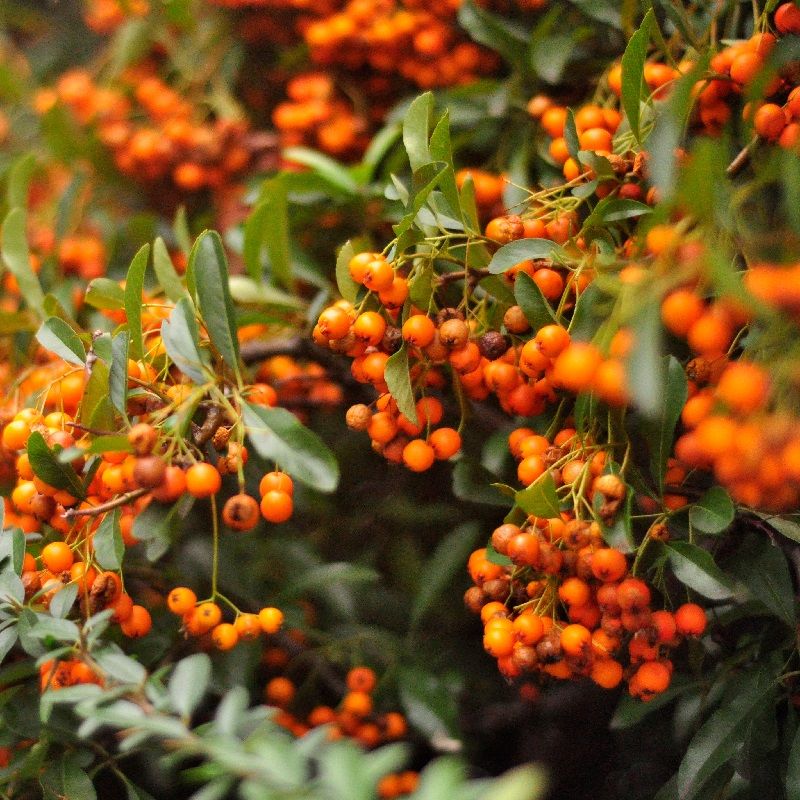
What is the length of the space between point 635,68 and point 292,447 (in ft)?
1.95

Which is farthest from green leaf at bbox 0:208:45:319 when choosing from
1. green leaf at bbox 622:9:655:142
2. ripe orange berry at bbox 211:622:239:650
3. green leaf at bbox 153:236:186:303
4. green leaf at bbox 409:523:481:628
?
green leaf at bbox 622:9:655:142

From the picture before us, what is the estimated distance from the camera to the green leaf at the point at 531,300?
93 centimetres

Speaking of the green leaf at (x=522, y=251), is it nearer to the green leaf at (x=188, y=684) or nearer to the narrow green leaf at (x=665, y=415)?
the narrow green leaf at (x=665, y=415)

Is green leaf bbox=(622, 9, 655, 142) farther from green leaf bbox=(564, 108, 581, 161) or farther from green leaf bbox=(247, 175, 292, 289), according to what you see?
green leaf bbox=(247, 175, 292, 289)

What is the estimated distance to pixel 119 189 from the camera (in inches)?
74.1

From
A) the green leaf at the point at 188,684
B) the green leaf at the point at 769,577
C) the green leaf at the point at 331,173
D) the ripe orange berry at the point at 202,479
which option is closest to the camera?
the green leaf at the point at 188,684

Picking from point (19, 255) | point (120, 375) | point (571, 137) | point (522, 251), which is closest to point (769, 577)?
point (522, 251)

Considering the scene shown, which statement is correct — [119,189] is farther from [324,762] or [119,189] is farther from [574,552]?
[324,762]

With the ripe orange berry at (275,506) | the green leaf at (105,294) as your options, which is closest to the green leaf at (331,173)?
the green leaf at (105,294)

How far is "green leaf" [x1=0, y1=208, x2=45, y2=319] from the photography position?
129 cm

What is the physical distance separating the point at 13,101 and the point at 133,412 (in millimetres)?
1415

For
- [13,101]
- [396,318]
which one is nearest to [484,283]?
[396,318]

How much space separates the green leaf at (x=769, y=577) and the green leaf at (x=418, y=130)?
63 centimetres

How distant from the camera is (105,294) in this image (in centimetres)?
115
